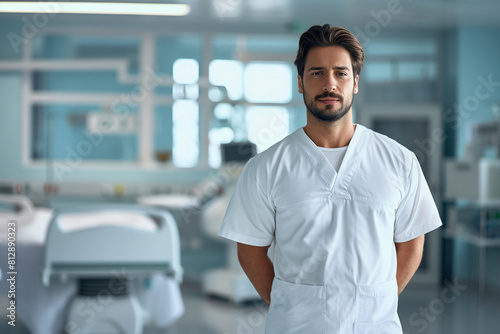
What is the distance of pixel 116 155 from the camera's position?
234 inches

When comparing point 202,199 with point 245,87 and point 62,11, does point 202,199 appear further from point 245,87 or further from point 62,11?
point 62,11

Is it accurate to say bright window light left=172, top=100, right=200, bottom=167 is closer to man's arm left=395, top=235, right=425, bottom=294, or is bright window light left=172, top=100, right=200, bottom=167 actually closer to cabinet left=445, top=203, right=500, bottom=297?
cabinet left=445, top=203, right=500, bottom=297

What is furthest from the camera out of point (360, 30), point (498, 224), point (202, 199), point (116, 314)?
point (360, 30)

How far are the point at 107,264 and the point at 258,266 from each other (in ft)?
5.09

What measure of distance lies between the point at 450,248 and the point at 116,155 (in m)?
3.52

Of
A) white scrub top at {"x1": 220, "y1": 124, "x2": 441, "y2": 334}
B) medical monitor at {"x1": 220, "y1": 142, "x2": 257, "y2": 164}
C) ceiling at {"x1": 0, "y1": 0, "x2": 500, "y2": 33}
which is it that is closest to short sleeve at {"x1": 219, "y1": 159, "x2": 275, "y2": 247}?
white scrub top at {"x1": 220, "y1": 124, "x2": 441, "y2": 334}

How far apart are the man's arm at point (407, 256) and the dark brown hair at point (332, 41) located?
0.50m

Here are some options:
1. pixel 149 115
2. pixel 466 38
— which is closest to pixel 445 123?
pixel 466 38

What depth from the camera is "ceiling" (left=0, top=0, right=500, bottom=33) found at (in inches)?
196

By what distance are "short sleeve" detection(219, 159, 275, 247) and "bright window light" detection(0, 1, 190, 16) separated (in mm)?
3854

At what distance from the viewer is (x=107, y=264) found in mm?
2986

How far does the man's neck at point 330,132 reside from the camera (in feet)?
5.10

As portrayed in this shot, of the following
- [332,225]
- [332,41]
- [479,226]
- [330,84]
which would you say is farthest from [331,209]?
[479,226]

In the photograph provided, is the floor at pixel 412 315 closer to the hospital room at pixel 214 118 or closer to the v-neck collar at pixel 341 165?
the hospital room at pixel 214 118
